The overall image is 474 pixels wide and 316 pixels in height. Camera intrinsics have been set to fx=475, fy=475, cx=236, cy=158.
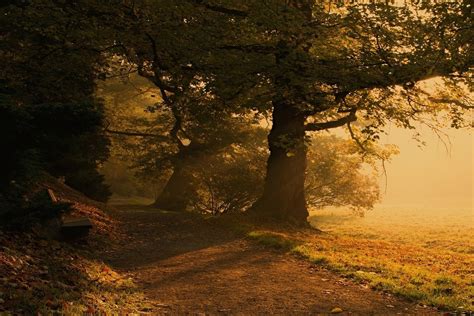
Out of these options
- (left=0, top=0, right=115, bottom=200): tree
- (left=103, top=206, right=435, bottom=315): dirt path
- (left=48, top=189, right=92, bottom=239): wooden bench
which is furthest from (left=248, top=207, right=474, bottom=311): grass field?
(left=0, top=0, right=115, bottom=200): tree

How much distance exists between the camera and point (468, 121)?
1895 centimetres

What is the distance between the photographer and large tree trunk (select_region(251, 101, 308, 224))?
1972cm

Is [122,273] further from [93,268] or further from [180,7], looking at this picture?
[180,7]

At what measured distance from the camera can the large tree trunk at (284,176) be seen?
19719mm

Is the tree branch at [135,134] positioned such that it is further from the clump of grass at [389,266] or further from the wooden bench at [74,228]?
the wooden bench at [74,228]

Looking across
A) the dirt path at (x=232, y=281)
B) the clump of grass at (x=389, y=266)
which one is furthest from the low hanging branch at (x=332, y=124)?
the dirt path at (x=232, y=281)

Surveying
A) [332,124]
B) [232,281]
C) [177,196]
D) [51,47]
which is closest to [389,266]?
[232,281]

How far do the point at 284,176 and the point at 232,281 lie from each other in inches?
419

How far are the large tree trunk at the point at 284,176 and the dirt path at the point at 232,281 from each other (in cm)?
528

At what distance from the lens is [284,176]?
19938mm

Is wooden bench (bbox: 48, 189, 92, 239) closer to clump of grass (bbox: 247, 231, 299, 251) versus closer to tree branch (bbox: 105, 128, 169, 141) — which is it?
clump of grass (bbox: 247, 231, 299, 251)

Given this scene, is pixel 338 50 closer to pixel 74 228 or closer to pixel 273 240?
pixel 273 240

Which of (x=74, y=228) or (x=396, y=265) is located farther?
(x=396, y=265)

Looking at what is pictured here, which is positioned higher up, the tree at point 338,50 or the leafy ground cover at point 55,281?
the tree at point 338,50
